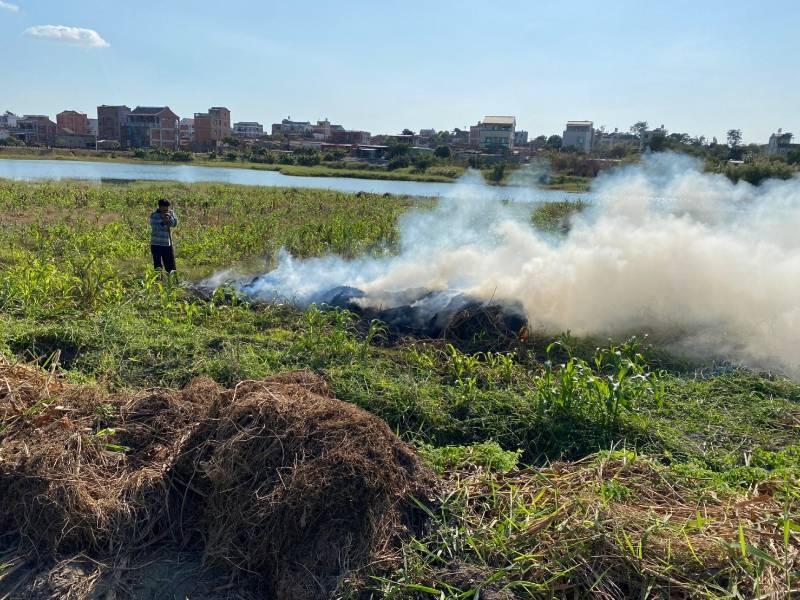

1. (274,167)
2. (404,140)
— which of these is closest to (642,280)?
(274,167)

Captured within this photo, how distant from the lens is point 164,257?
35.8 ft

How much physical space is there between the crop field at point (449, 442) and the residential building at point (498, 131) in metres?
29.9

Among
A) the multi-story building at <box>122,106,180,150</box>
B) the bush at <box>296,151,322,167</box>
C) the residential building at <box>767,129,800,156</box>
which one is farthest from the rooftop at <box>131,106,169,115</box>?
the residential building at <box>767,129,800,156</box>

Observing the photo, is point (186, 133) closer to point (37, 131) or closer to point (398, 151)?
point (37, 131)

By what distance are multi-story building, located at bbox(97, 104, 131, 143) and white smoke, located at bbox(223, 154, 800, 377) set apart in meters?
109

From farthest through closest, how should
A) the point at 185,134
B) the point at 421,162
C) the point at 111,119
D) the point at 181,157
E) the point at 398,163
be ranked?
the point at 185,134 → the point at 111,119 → the point at 181,157 → the point at 398,163 → the point at 421,162

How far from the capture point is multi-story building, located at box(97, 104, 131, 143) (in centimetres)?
10493

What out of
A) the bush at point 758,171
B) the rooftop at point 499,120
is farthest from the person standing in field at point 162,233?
the rooftop at point 499,120

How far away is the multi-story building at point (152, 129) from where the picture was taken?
314ft

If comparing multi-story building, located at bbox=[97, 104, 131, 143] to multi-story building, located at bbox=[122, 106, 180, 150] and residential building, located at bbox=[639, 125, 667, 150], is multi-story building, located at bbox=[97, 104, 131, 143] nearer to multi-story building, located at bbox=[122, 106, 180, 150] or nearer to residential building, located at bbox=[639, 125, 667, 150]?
multi-story building, located at bbox=[122, 106, 180, 150]

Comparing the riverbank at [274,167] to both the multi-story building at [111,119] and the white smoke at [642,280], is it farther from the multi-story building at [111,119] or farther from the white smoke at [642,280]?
the multi-story building at [111,119]

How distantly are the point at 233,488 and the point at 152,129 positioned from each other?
104176 millimetres

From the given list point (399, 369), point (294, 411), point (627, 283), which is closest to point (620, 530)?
point (294, 411)

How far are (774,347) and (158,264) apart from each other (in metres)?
9.80
